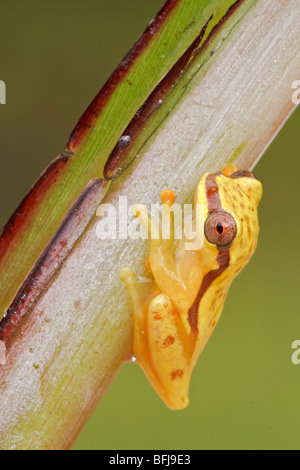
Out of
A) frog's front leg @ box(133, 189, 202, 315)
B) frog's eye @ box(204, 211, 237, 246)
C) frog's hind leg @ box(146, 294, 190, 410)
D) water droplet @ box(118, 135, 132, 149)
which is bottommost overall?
frog's hind leg @ box(146, 294, 190, 410)

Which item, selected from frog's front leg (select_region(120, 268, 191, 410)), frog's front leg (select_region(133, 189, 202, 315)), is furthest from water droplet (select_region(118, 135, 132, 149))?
frog's front leg (select_region(120, 268, 191, 410))

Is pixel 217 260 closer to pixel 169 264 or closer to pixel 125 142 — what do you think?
pixel 169 264

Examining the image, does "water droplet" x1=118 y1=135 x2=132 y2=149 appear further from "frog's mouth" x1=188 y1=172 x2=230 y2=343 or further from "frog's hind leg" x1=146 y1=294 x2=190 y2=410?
"frog's hind leg" x1=146 y1=294 x2=190 y2=410

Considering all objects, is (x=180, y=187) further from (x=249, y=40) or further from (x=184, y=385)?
(x=184, y=385)

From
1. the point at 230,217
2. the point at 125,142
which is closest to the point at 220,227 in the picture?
the point at 230,217

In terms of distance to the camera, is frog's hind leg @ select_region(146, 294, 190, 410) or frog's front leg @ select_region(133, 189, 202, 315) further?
frog's hind leg @ select_region(146, 294, 190, 410)

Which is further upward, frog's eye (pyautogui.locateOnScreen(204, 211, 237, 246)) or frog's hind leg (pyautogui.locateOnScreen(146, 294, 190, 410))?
frog's eye (pyautogui.locateOnScreen(204, 211, 237, 246))

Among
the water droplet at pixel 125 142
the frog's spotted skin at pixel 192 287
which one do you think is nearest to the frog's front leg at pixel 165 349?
the frog's spotted skin at pixel 192 287

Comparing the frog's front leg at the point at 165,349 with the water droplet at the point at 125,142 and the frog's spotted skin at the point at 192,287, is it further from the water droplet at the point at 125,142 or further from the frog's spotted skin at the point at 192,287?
the water droplet at the point at 125,142
